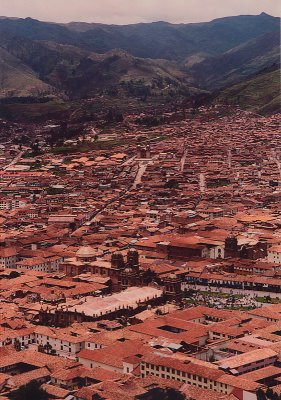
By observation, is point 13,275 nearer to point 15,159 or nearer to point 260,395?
point 260,395

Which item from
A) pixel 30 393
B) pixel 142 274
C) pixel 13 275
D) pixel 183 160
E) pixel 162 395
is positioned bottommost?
pixel 13 275

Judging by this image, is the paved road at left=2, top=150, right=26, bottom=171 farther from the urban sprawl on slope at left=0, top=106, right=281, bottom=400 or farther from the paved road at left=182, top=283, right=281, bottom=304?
the paved road at left=182, top=283, right=281, bottom=304

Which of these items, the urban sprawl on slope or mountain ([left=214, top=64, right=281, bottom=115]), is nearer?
the urban sprawl on slope

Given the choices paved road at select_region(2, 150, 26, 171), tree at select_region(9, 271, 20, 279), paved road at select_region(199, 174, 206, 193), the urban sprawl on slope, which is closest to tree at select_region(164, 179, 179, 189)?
the urban sprawl on slope

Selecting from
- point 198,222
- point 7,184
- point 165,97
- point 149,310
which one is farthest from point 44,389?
point 165,97

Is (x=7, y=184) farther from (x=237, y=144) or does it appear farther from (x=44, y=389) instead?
(x=44, y=389)

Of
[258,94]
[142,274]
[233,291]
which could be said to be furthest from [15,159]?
[233,291]

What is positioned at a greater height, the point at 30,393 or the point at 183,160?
the point at 30,393

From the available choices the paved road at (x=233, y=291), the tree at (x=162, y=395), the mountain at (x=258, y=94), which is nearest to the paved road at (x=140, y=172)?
the paved road at (x=233, y=291)
